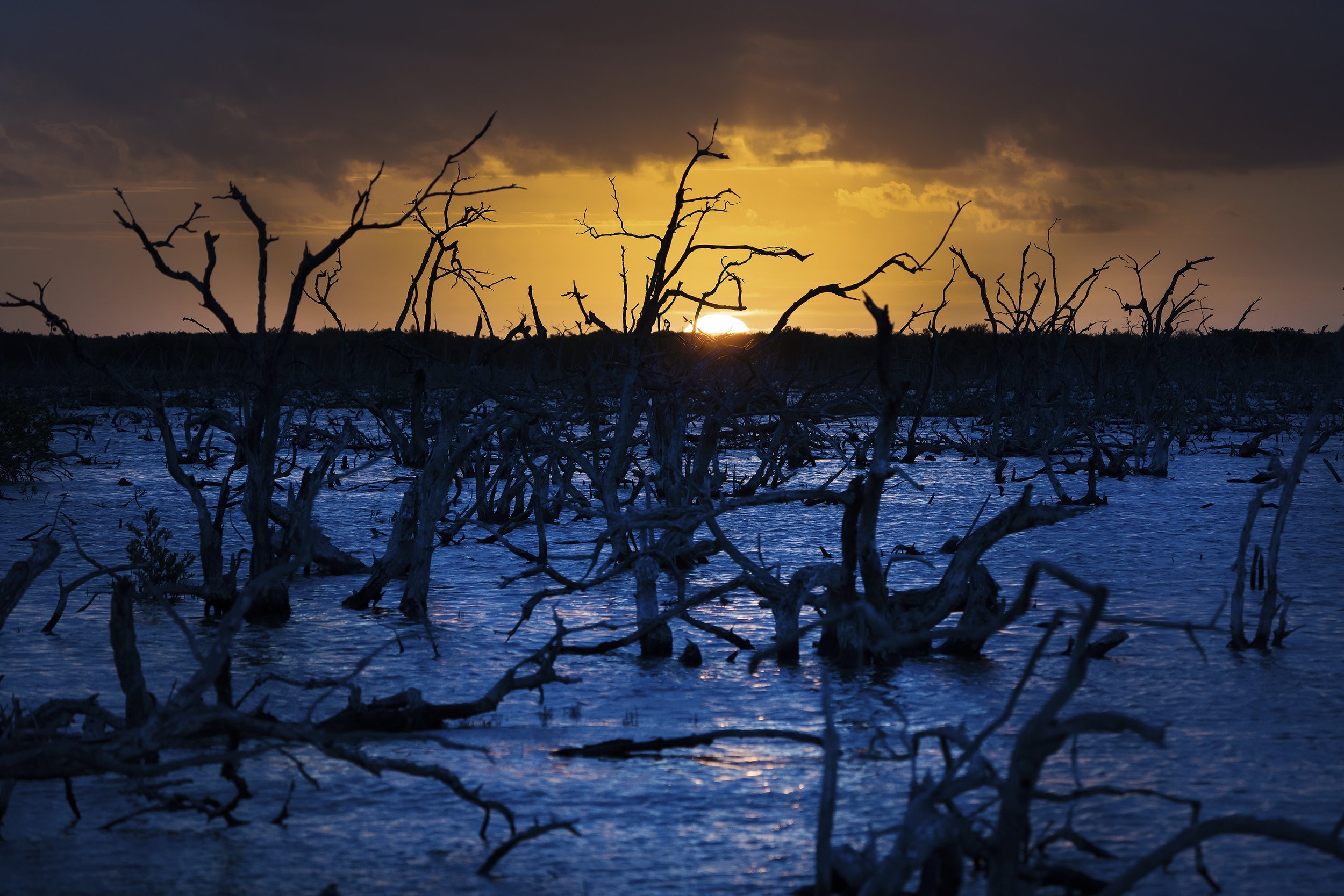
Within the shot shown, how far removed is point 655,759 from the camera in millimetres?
4469

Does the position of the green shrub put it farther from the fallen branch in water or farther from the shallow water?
the fallen branch in water

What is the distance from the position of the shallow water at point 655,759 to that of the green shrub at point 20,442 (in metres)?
5.17

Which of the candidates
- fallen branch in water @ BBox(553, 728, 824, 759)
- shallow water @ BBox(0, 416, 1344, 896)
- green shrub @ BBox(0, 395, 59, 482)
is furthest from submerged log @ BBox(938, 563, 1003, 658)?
green shrub @ BBox(0, 395, 59, 482)

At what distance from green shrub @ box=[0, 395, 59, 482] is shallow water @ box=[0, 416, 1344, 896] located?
5.17 m

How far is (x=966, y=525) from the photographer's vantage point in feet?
37.1

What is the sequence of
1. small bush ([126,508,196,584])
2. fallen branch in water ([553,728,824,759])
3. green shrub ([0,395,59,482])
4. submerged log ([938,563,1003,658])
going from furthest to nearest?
1. green shrub ([0,395,59,482])
2. small bush ([126,508,196,584])
3. submerged log ([938,563,1003,658])
4. fallen branch in water ([553,728,824,759])

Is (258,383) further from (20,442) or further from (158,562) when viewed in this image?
(20,442)

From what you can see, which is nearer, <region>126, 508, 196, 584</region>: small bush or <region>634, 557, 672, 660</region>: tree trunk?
<region>634, 557, 672, 660</region>: tree trunk

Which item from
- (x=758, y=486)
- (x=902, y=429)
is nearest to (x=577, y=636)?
(x=758, y=486)

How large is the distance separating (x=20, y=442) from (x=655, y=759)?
1190cm

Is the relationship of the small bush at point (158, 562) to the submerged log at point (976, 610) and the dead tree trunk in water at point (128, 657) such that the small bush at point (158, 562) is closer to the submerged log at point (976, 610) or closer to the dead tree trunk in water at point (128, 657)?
the dead tree trunk in water at point (128, 657)

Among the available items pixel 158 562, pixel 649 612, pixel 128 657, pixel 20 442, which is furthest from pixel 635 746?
pixel 20 442

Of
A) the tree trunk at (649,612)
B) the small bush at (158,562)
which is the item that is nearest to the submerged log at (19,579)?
the tree trunk at (649,612)

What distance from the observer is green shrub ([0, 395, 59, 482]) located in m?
13.8
